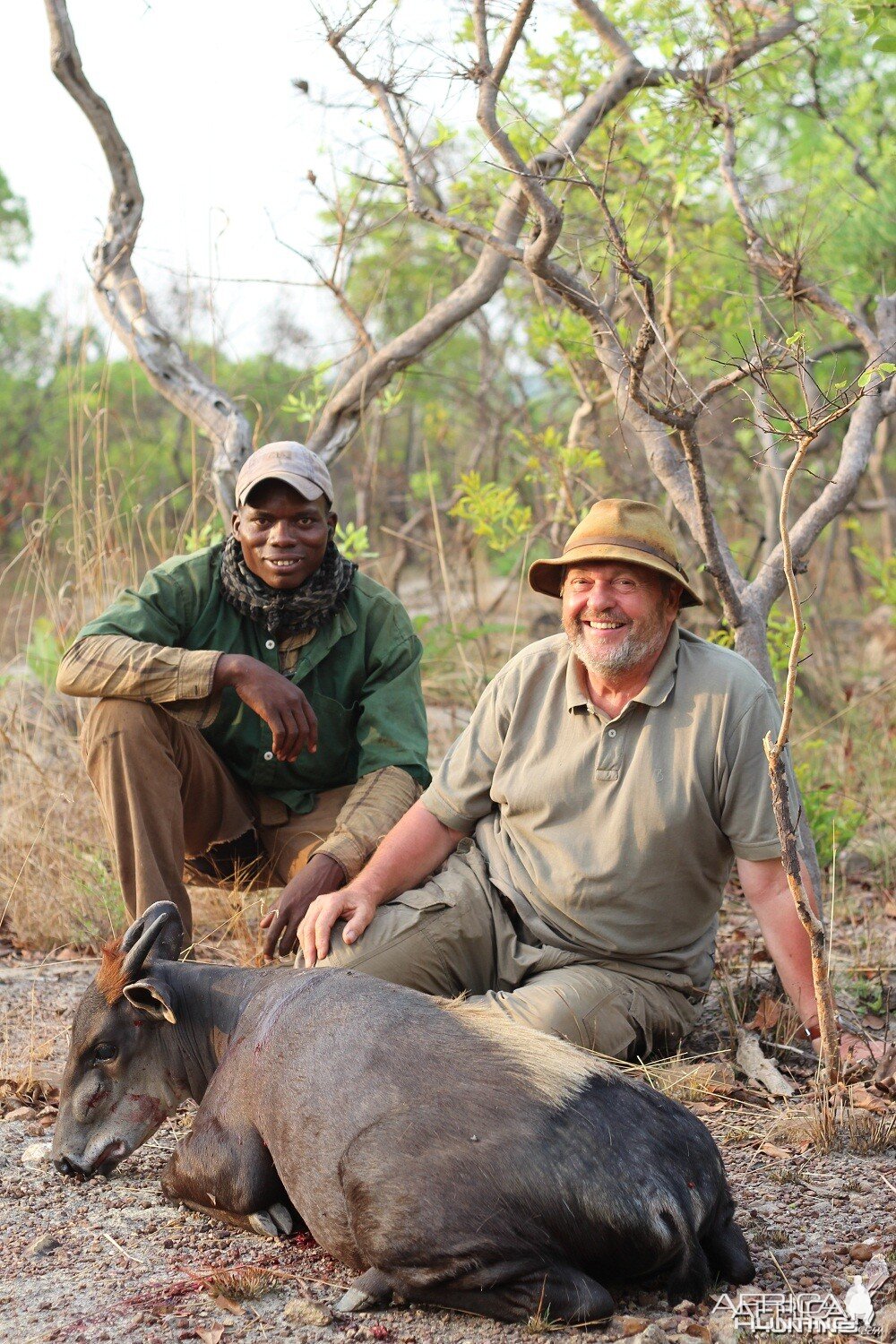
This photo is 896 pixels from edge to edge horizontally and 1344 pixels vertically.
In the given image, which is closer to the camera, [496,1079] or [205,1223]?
[496,1079]

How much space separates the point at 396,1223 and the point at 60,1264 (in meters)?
0.90

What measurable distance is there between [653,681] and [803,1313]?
1856 millimetres

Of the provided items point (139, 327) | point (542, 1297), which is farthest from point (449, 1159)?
point (139, 327)

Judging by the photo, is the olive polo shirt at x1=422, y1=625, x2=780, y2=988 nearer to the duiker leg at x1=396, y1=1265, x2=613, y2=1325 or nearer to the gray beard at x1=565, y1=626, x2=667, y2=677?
the gray beard at x1=565, y1=626, x2=667, y2=677

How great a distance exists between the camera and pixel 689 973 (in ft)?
13.9

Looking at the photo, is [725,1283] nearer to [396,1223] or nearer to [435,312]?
[396,1223]

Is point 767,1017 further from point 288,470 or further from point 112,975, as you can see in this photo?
point 288,470

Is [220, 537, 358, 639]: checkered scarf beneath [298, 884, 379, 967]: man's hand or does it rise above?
above

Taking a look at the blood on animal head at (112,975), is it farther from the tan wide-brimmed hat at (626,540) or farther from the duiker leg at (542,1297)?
the tan wide-brimmed hat at (626,540)

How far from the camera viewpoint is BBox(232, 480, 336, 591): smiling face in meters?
5.02

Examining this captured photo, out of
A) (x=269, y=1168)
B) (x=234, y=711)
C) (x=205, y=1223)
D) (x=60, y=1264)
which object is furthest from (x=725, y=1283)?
(x=234, y=711)

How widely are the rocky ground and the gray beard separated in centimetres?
123

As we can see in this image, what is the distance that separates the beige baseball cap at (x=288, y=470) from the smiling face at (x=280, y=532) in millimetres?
36

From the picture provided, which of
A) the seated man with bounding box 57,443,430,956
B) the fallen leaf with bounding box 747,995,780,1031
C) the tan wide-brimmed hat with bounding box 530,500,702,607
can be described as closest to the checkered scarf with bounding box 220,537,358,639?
the seated man with bounding box 57,443,430,956
